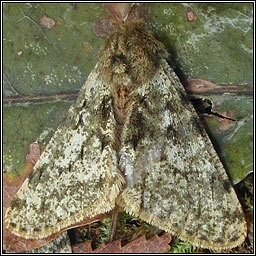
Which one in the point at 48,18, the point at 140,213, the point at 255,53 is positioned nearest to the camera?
the point at 140,213

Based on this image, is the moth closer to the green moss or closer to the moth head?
the moth head

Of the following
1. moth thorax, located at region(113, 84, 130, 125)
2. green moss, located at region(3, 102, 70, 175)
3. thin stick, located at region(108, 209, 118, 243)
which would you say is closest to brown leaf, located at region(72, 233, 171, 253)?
thin stick, located at region(108, 209, 118, 243)

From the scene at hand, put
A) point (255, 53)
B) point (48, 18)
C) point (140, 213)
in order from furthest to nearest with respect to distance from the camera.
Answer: point (48, 18), point (255, 53), point (140, 213)

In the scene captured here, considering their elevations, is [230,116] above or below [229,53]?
below

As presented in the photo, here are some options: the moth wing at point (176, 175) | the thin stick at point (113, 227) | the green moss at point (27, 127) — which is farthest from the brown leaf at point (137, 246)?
the green moss at point (27, 127)

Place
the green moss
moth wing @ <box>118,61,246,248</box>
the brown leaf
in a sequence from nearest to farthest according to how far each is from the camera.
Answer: moth wing @ <box>118,61,246,248</box>
the brown leaf
the green moss

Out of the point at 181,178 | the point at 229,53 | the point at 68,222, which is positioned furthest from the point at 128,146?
the point at 229,53

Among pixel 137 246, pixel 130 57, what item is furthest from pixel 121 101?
pixel 137 246

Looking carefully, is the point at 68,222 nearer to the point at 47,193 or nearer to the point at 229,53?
the point at 47,193

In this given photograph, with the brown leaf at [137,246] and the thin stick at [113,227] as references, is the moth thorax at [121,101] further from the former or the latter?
the brown leaf at [137,246]
